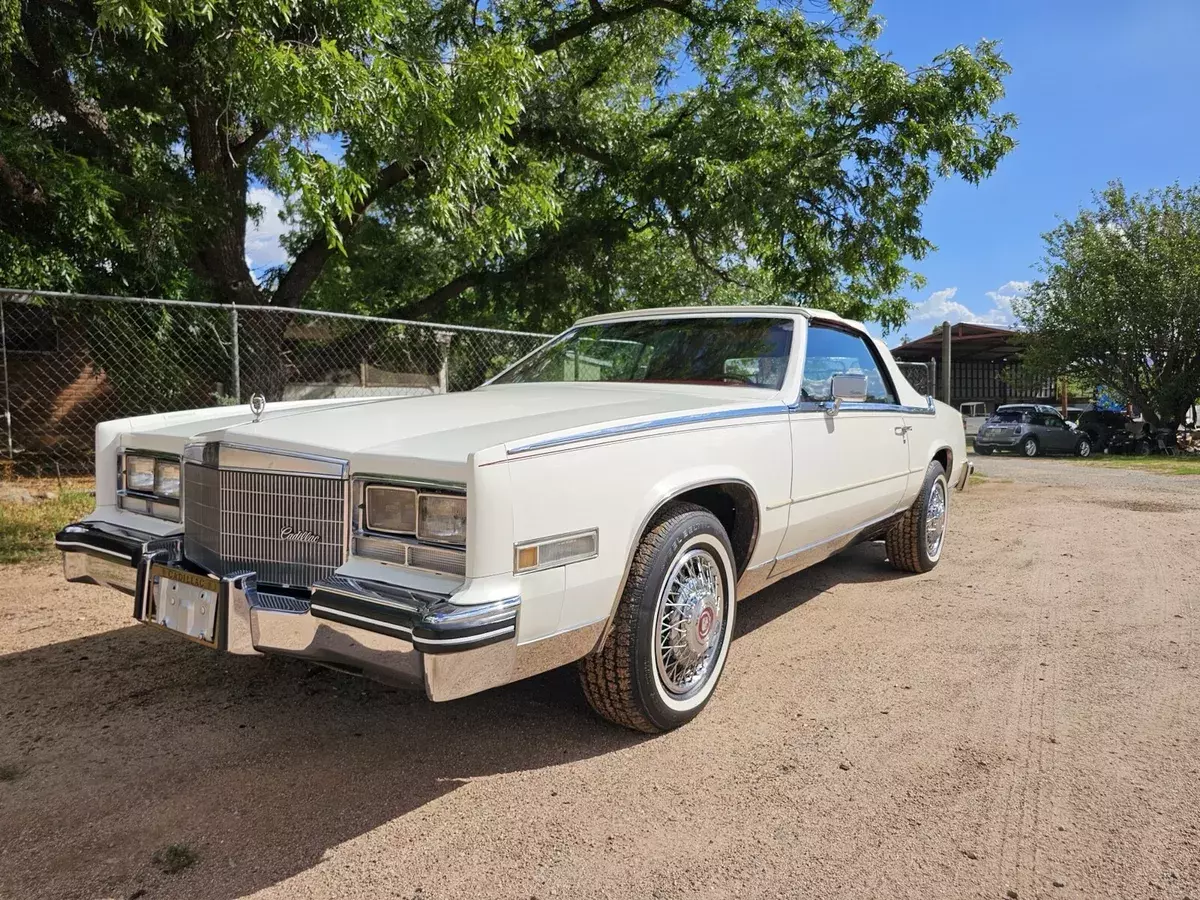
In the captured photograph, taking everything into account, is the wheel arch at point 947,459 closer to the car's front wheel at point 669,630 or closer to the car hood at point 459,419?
Answer: the car hood at point 459,419

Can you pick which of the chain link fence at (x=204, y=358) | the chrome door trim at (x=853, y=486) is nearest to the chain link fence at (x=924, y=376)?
the chain link fence at (x=204, y=358)

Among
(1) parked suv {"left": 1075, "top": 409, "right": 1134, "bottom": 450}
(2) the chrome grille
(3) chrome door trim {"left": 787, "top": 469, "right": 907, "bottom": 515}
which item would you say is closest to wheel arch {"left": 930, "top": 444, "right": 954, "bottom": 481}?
(3) chrome door trim {"left": 787, "top": 469, "right": 907, "bottom": 515}

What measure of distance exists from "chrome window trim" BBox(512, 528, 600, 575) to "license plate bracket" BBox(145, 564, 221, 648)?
97 centimetres

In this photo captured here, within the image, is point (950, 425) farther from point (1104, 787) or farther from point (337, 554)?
point (337, 554)

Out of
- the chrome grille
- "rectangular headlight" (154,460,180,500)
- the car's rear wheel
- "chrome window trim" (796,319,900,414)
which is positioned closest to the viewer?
the chrome grille

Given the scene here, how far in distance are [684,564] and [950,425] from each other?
12.5 ft

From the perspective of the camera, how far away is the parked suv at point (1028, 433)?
22766 mm

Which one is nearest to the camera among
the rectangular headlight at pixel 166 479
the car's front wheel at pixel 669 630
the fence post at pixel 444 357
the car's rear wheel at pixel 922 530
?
the car's front wheel at pixel 669 630

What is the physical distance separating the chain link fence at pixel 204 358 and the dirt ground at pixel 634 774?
5277 millimetres

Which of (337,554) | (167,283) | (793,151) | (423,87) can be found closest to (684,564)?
(337,554)

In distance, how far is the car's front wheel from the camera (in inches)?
112

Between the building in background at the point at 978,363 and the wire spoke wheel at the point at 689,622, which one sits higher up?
the building in background at the point at 978,363

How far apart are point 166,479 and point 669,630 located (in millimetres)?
2051

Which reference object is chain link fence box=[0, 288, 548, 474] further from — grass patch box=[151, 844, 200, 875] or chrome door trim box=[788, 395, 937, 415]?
grass patch box=[151, 844, 200, 875]
